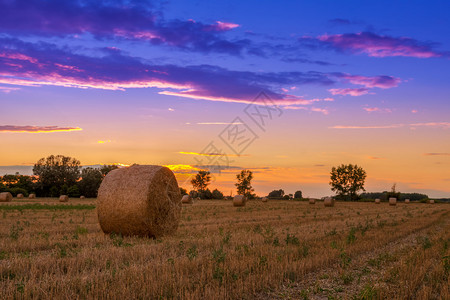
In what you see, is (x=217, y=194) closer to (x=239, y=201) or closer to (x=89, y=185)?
(x=89, y=185)

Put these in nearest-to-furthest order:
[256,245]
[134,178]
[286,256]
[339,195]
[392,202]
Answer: [286,256] → [256,245] → [134,178] → [392,202] → [339,195]

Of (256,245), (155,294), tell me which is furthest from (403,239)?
(155,294)

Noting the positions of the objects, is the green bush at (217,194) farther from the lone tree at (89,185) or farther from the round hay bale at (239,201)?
the round hay bale at (239,201)

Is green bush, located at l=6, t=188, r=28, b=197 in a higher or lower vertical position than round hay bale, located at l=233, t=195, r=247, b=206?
lower

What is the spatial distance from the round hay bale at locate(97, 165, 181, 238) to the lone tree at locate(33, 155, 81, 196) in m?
67.1

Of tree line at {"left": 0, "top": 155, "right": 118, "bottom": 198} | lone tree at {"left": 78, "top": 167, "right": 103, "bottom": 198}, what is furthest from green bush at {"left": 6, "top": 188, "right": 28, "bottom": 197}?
lone tree at {"left": 78, "top": 167, "right": 103, "bottom": 198}

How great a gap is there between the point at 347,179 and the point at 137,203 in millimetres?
92055

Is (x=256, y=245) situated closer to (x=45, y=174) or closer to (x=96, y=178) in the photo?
(x=96, y=178)

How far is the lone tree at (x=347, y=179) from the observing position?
98.6 m

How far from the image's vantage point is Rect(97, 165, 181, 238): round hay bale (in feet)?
47.0

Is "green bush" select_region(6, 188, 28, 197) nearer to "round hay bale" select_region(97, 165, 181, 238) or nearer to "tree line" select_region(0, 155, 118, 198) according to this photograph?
"tree line" select_region(0, 155, 118, 198)

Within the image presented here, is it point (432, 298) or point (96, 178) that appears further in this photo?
point (96, 178)

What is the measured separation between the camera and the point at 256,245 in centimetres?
1152

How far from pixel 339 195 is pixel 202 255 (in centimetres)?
9313
